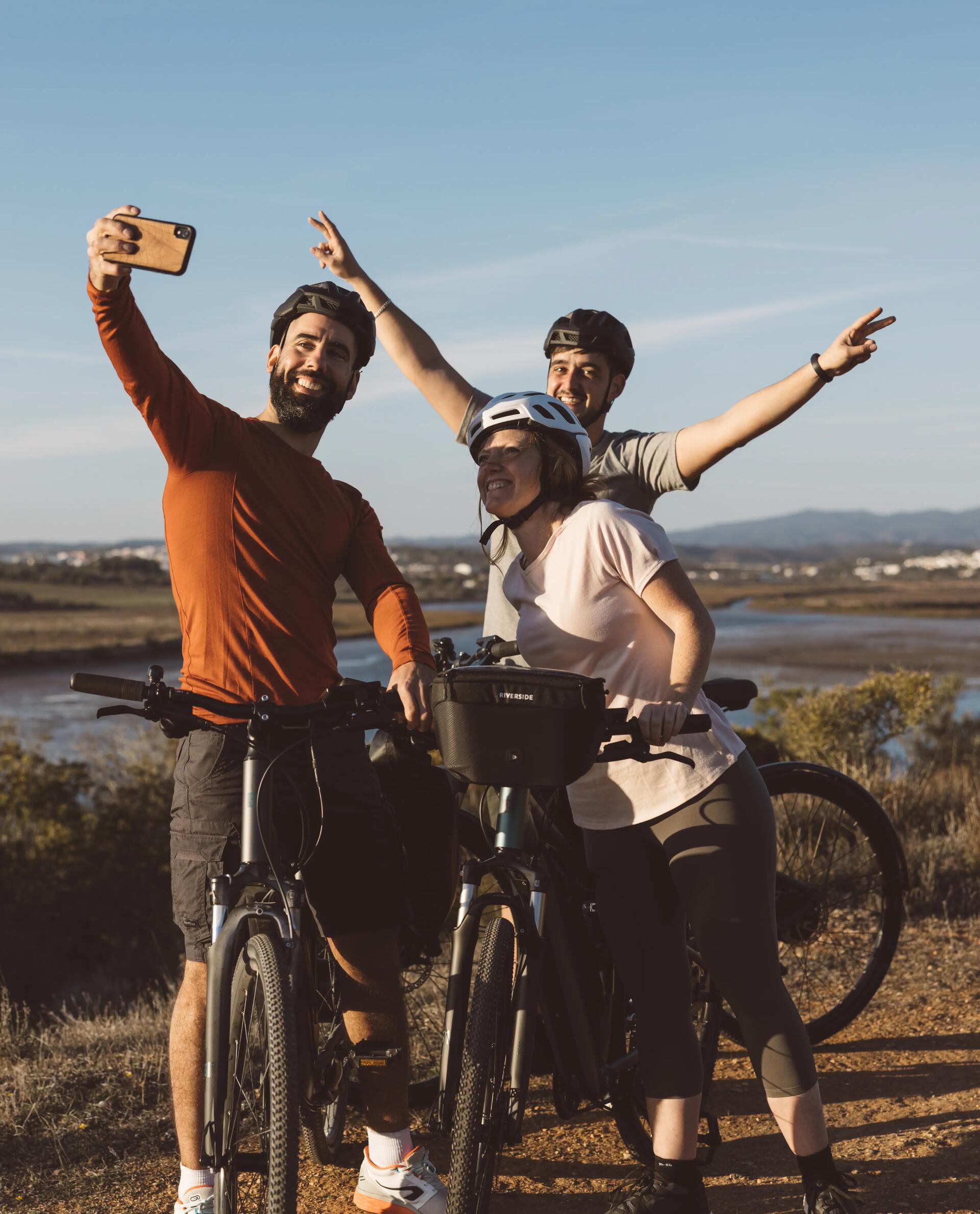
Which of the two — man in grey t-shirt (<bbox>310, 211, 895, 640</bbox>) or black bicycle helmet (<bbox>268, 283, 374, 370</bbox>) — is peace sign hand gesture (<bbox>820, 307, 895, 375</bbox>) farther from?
black bicycle helmet (<bbox>268, 283, 374, 370</bbox>)

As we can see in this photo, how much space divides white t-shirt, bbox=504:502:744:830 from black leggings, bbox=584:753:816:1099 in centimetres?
7

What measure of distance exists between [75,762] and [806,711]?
13051mm

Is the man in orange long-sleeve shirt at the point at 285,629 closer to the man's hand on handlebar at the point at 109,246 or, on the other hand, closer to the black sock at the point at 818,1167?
the man's hand on handlebar at the point at 109,246

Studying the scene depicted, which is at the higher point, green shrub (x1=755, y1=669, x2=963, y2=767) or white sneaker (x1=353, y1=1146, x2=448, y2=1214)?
white sneaker (x1=353, y1=1146, x2=448, y2=1214)

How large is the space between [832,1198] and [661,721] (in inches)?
53.0

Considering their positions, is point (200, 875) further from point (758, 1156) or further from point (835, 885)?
point (835, 885)

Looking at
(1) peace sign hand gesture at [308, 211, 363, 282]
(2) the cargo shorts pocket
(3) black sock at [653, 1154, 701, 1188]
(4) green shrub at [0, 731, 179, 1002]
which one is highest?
(1) peace sign hand gesture at [308, 211, 363, 282]

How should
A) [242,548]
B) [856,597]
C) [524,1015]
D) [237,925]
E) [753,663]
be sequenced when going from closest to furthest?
1. [237,925]
2. [524,1015]
3. [242,548]
4. [753,663]
5. [856,597]

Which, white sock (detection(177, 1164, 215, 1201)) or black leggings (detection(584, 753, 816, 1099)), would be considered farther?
black leggings (detection(584, 753, 816, 1099))

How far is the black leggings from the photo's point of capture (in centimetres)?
285

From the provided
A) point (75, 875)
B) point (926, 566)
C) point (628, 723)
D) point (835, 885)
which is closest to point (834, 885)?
point (835, 885)

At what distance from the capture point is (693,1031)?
2.98 meters

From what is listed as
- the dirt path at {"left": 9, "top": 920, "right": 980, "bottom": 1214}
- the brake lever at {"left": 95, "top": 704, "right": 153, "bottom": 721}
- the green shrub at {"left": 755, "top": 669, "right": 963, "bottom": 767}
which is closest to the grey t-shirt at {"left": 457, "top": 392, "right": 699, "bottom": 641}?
the brake lever at {"left": 95, "top": 704, "right": 153, "bottom": 721}

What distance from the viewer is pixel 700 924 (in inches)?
113
